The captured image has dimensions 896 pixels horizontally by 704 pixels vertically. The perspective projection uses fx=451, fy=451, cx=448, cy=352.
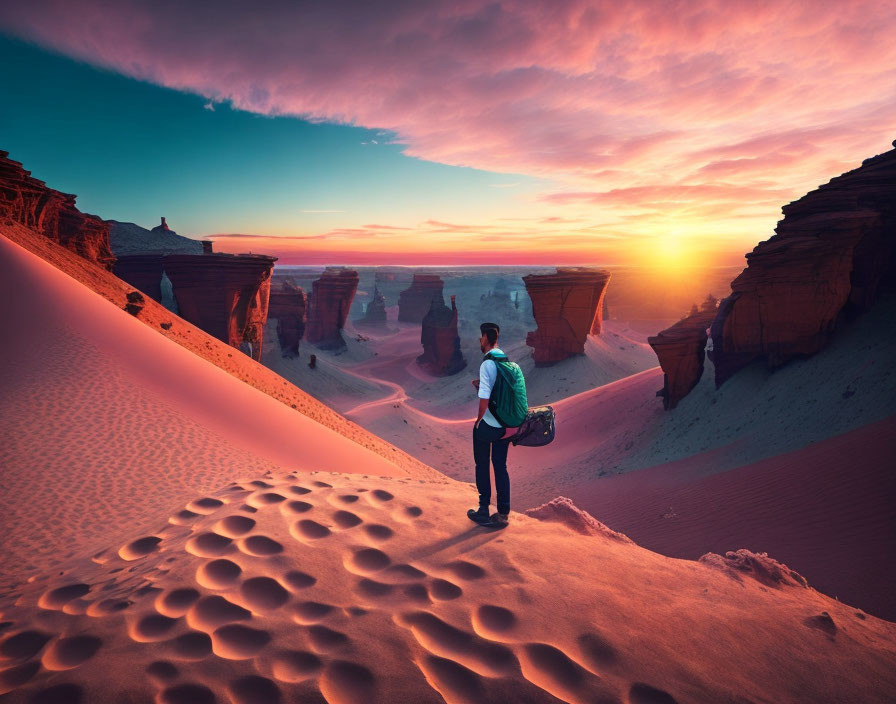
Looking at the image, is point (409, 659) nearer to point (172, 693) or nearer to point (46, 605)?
point (172, 693)

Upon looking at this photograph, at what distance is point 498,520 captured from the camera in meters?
4.00

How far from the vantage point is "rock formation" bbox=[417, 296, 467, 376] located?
4556 cm

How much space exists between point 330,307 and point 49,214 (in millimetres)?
28895

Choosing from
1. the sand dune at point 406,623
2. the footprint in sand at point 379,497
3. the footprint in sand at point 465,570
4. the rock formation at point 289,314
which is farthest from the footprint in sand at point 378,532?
the rock formation at point 289,314

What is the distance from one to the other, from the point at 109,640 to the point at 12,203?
19057 millimetres

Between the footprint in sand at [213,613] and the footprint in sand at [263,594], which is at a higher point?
the footprint in sand at [213,613]

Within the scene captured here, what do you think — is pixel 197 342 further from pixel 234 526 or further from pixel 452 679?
pixel 452 679

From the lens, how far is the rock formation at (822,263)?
12344 mm

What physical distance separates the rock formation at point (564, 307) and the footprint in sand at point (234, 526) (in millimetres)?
31491

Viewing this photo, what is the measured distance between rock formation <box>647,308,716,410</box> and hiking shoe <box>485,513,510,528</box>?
46.6ft

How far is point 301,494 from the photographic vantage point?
13.9 ft

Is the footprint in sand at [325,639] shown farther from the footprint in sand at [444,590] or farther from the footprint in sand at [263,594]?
the footprint in sand at [444,590]

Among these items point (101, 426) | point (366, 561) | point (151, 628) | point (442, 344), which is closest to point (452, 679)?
point (366, 561)

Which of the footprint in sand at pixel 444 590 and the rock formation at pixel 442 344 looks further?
the rock formation at pixel 442 344
